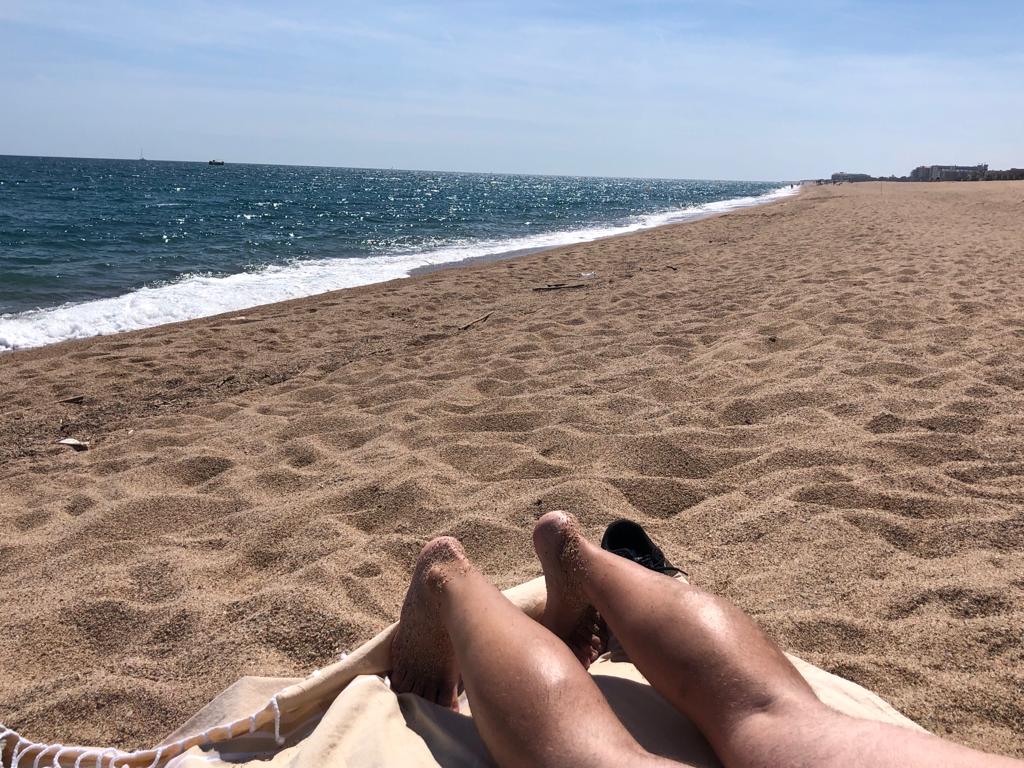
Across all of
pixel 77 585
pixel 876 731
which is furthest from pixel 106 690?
pixel 876 731

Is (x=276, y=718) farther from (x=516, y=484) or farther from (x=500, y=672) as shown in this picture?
(x=516, y=484)

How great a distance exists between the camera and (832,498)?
247cm

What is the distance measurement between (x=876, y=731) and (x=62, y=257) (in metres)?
13.4

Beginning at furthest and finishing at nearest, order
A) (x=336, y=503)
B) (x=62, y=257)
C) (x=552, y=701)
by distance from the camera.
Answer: (x=62, y=257), (x=336, y=503), (x=552, y=701)

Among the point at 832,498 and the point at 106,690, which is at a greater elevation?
the point at 832,498

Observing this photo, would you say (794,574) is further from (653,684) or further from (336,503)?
(336,503)

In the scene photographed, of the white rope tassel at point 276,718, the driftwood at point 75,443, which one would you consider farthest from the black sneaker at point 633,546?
the driftwood at point 75,443

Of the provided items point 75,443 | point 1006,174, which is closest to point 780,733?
A: point 75,443

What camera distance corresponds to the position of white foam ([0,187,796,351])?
6684 mm

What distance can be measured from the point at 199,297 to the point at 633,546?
777 cm

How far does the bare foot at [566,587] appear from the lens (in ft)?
5.48

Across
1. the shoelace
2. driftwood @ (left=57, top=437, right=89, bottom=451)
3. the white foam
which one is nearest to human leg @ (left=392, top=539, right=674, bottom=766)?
the shoelace

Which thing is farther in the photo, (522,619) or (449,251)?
(449,251)

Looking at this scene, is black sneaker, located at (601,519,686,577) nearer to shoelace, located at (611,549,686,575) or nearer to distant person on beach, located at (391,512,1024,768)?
shoelace, located at (611,549,686,575)
